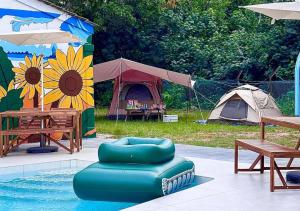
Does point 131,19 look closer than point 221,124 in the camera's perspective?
No

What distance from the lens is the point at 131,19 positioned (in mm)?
21391

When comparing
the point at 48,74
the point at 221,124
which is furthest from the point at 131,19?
the point at 48,74

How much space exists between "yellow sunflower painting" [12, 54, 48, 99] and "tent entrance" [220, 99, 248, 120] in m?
7.07

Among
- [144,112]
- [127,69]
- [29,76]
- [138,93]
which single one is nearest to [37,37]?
[29,76]

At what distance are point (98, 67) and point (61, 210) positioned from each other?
11.1m

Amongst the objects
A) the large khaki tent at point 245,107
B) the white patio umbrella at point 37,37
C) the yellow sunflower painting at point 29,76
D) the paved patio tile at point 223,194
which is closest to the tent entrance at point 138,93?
the large khaki tent at point 245,107

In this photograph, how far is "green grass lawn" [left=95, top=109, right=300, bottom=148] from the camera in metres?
11.8

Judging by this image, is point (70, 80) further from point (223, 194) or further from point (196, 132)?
point (223, 194)

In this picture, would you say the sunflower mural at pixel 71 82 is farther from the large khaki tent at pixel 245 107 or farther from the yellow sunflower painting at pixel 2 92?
the large khaki tent at pixel 245 107

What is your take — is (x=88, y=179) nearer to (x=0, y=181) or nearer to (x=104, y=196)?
(x=104, y=196)

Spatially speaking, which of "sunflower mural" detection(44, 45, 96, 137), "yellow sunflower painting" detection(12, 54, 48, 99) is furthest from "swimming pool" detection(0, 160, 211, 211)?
"sunflower mural" detection(44, 45, 96, 137)

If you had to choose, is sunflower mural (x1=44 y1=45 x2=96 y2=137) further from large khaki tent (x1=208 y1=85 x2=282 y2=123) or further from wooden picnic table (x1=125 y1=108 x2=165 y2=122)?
large khaki tent (x1=208 y1=85 x2=282 y2=123)

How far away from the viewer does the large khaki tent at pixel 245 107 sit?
628 inches

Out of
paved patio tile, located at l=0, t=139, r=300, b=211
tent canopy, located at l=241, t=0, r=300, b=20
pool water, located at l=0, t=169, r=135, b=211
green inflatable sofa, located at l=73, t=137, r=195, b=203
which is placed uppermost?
tent canopy, located at l=241, t=0, r=300, b=20
